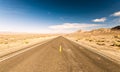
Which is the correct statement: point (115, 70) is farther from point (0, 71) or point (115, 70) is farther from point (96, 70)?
point (0, 71)

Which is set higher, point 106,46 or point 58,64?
point 58,64

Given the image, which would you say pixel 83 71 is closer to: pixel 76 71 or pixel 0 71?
pixel 76 71

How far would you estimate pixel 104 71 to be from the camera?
523 centimetres

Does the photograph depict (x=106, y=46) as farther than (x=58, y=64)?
Yes

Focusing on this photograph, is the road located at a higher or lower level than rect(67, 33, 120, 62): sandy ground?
higher

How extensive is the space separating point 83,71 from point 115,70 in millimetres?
1685

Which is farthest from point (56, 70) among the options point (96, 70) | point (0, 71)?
point (0, 71)

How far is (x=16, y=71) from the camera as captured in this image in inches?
202

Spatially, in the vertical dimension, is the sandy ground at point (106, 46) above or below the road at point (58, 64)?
below

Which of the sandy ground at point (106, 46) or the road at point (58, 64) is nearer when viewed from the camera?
the road at point (58, 64)

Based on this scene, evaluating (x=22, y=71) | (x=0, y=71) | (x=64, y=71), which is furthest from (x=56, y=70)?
(x=0, y=71)

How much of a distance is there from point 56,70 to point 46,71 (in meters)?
0.51

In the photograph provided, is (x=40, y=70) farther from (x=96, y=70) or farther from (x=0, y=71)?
(x=96, y=70)

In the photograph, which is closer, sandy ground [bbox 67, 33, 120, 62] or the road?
the road
